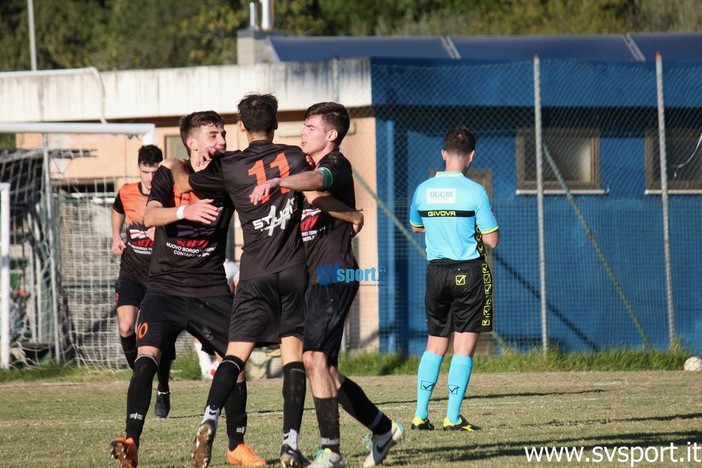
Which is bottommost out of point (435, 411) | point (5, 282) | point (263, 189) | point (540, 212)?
point (435, 411)

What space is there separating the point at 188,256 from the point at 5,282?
8.25 metres

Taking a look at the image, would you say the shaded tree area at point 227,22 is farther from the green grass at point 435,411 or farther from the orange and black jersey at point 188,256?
the orange and black jersey at point 188,256

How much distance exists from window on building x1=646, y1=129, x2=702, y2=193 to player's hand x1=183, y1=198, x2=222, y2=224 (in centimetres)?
1108

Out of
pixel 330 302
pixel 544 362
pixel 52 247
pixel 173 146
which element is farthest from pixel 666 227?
pixel 330 302

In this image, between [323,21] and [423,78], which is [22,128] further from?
[323,21]

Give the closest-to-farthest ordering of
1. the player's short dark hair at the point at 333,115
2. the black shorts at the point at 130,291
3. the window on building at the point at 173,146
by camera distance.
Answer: the player's short dark hair at the point at 333,115 → the black shorts at the point at 130,291 → the window on building at the point at 173,146

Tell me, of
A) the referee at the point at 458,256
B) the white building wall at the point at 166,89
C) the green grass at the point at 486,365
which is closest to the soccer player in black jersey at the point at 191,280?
the referee at the point at 458,256

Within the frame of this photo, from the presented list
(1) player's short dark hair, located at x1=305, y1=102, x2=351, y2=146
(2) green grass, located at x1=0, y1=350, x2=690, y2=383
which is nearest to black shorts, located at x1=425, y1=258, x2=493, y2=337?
(1) player's short dark hair, located at x1=305, y1=102, x2=351, y2=146

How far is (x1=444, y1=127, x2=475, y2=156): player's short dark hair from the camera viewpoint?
27.7 feet

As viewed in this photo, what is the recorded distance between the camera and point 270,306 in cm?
634

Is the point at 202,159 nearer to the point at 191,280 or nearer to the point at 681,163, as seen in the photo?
the point at 191,280

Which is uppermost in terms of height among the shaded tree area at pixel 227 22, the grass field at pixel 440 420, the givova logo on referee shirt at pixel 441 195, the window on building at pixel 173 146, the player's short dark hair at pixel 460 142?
the shaded tree area at pixel 227 22

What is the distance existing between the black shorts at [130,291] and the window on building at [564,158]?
7707 mm

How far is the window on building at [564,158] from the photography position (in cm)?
1622
